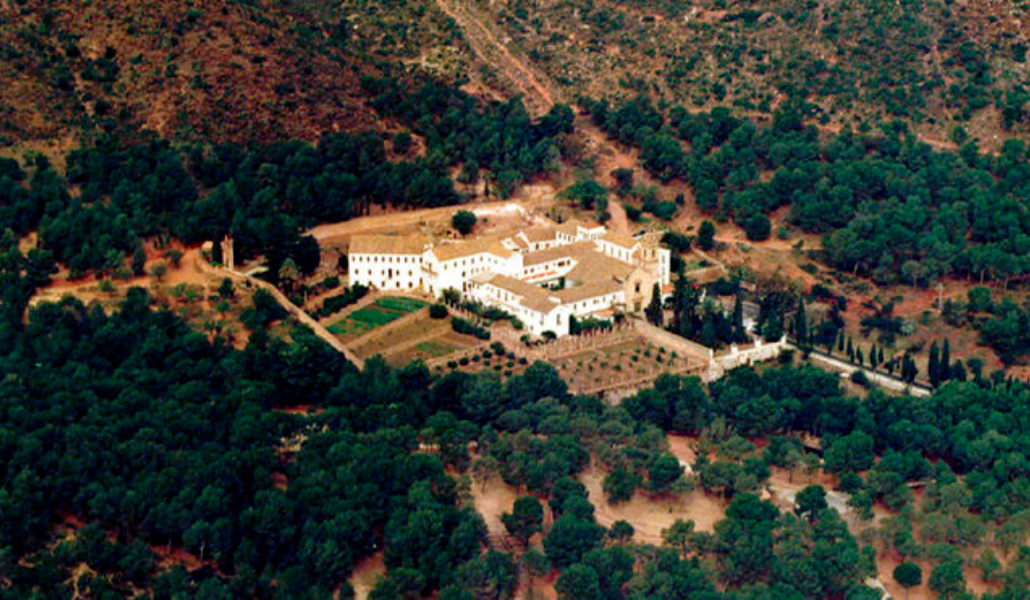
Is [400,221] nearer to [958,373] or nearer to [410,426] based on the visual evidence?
[410,426]

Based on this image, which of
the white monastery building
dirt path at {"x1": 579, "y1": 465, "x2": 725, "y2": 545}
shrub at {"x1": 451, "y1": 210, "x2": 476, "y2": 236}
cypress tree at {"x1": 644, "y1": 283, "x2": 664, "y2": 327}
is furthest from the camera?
shrub at {"x1": 451, "y1": 210, "x2": 476, "y2": 236}

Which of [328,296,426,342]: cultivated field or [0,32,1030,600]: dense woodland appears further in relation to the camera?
[328,296,426,342]: cultivated field

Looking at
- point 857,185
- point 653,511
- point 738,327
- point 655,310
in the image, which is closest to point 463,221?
point 655,310

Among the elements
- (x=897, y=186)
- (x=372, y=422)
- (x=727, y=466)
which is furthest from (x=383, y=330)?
(x=897, y=186)

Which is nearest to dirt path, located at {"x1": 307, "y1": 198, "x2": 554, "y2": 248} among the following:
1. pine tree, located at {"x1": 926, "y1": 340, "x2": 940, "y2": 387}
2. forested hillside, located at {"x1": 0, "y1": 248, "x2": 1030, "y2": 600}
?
forested hillside, located at {"x1": 0, "y1": 248, "x2": 1030, "y2": 600}

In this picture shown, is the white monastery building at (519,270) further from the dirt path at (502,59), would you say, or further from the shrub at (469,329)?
the dirt path at (502,59)

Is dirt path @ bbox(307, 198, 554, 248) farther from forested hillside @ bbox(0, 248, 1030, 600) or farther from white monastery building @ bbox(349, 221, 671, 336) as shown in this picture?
forested hillside @ bbox(0, 248, 1030, 600)
